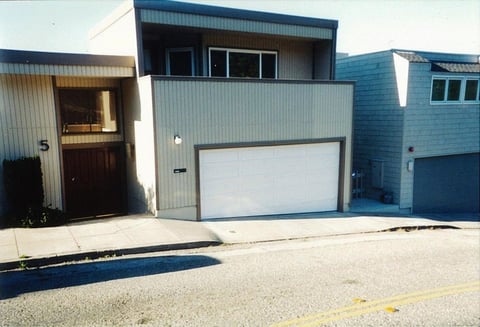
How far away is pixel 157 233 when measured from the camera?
9805 mm

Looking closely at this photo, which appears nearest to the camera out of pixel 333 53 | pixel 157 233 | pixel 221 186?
pixel 157 233

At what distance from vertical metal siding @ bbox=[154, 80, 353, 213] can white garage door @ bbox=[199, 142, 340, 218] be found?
407mm

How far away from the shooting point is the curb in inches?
295

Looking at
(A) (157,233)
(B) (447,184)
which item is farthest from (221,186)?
(B) (447,184)

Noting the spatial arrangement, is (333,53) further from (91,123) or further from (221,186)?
(91,123)

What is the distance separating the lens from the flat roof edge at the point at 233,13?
37.5ft

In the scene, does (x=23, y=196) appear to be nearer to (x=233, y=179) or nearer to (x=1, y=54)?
(x=1, y=54)

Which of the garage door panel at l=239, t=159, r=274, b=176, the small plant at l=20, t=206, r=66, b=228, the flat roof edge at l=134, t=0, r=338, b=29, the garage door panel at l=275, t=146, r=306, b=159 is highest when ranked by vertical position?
the flat roof edge at l=134, t=0, r=338, b=29

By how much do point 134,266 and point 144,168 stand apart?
4536 millimetres

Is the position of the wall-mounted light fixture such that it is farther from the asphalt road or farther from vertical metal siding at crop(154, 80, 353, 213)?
the asphalt road

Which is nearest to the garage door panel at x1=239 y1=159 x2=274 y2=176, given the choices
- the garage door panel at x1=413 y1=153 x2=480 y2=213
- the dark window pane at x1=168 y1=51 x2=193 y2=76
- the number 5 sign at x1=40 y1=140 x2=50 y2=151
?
the dark window pane at x1=168 y1=51 x2=193 y2=76

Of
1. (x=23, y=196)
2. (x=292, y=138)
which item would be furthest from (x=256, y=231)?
(x=23, y=196)

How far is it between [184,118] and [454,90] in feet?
37.4

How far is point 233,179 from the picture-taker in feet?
39.8
